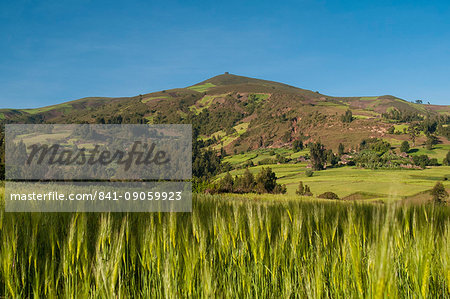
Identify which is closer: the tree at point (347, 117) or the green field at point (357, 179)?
the green field at point (357, 179)

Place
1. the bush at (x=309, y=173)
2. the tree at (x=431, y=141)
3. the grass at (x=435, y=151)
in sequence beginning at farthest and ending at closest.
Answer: the tree at (x=431, y=141), the grass at (x=435, y=151), the bush at (x=309, y=173)

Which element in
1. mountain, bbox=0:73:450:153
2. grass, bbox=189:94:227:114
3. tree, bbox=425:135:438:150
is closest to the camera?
tree, bbox=425:135:438:150

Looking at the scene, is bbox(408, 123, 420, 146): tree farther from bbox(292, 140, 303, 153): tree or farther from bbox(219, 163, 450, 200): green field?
bbox(292, 140, 303, 153): tree

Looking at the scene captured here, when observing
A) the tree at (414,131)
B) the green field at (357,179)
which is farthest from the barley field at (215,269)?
the tree at (414,131)

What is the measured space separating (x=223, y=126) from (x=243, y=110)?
83.0ft

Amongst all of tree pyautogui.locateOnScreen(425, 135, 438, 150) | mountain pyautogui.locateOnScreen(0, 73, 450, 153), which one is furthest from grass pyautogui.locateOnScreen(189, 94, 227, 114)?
tree pyautogui.locateOnScreen(425, 135, 438, 150)

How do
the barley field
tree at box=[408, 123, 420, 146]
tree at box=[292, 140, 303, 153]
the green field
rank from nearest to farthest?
the barley field → the green field → tree at box=[408, 123, 420, 146] → tree at box=[292, 140, 303, 153]

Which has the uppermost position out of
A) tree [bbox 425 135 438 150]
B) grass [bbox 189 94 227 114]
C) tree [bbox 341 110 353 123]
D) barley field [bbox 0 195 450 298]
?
grass [bbox 189 94 227 114]

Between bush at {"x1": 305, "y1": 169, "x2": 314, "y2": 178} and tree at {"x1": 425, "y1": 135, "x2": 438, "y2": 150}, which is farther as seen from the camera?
tree at {"x1": 425, "y1": 135, "x2": 438, "y2": 150}

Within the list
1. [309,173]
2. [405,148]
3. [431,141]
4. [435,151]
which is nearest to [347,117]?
[431,141]

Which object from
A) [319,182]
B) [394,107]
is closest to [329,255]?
[319,182]

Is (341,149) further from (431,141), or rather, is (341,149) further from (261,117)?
(261,117)

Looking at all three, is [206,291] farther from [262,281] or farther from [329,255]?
[329,255]

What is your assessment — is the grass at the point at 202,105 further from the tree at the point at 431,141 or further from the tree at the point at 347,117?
the tree at the point at 431,141
